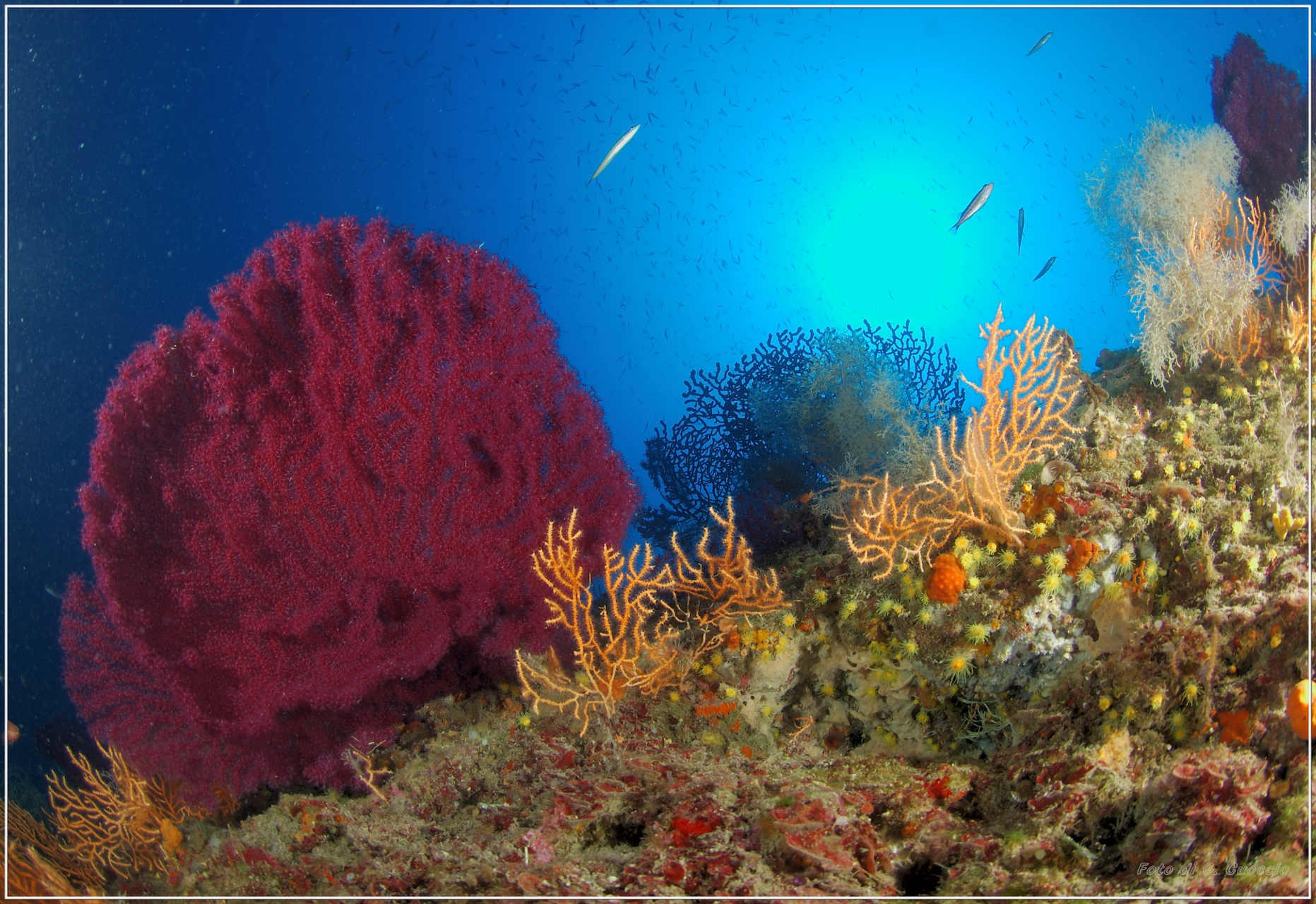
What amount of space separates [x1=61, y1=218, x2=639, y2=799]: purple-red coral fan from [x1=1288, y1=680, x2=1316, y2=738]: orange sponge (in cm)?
337

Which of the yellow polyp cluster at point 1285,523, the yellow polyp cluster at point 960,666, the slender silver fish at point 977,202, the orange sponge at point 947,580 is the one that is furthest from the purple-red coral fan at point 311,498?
the slender silver fish at point 977,202

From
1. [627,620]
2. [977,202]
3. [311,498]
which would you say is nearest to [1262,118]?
[977,202]

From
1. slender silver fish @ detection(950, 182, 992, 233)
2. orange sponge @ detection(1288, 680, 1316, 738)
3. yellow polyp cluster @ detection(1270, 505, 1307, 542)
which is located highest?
slender silver fish @ detection(950, 182, 992, 233)

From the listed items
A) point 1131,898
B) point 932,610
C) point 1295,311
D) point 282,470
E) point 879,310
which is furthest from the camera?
point 879,310

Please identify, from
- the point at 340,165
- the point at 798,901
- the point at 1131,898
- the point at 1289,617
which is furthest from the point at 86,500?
the point at 340,165

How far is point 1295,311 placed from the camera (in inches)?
163

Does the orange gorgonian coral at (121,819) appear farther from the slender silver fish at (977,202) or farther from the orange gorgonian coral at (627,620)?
the slender silver fish at (977,202)

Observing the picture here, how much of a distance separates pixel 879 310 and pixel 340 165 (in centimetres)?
3408

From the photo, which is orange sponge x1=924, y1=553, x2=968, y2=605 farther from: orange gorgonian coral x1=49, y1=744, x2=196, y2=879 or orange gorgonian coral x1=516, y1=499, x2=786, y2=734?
orange gorgonian coral x1=49, y1=744, x2=196, y2=879

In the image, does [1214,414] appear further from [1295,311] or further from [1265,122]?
[1265,122]

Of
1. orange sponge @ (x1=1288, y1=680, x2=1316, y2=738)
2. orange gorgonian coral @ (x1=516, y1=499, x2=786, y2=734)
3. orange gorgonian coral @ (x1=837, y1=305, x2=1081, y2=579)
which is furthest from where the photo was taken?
orange gorgonian coral @ (x1=516, y1=499, x2=786, y2=734)

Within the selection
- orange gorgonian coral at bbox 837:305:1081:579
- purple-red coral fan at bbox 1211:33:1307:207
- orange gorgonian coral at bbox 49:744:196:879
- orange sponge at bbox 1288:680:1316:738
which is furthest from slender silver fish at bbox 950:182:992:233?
orange gorgonian coral at bbox 49:744:196:879

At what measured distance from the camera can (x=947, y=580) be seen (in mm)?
3025

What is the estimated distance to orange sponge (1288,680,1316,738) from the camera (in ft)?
7.17
